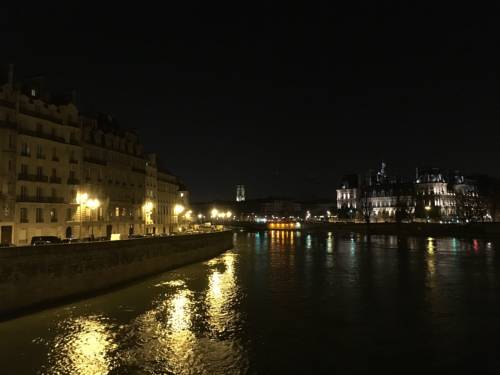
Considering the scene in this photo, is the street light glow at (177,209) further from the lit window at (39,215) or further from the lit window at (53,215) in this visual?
the lit window at (39,215)

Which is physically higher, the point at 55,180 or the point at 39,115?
the point at 39,115

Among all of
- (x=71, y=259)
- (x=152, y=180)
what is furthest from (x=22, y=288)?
(x=152, y=180)

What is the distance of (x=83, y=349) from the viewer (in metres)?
24.6

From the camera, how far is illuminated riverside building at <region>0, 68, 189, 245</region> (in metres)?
53.9

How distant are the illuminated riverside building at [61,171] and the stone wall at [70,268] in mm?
10332

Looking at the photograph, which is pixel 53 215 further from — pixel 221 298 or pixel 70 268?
pixel 221 298

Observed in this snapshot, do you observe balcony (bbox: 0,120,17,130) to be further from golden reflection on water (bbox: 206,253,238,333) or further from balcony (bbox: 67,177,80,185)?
golden reflection on water (bbox: 206,253,238,333)

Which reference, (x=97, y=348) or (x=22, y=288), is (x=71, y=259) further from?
(x=97, y=348)

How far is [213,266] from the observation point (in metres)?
62.2

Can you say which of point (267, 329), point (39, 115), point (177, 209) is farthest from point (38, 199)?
point (177, 209)

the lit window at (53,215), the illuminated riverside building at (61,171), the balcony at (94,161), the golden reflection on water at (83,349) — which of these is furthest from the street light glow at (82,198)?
the golden reflection on water at (83,349)

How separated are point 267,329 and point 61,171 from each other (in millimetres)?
43485

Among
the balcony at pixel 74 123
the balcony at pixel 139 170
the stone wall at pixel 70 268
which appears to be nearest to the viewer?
the stone wall at pixel 70 268

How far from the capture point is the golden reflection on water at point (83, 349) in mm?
21953
